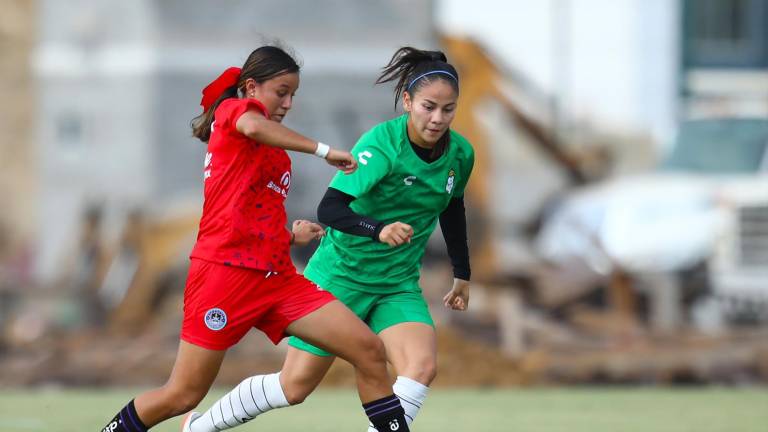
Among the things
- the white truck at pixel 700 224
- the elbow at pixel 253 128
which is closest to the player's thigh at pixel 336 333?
the elbow at pixel 253 128

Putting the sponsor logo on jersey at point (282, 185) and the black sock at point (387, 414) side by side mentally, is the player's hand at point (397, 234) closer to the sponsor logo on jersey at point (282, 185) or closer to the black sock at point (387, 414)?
the sponsor logo on jersey at point (282, 185)

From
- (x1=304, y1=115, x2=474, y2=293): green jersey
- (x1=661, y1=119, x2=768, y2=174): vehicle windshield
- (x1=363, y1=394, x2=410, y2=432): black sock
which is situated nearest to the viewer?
(x1=363, y1=394, x2=410, y2=432): black sock

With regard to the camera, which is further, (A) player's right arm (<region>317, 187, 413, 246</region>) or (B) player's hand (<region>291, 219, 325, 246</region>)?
(B) player's hand (<region>291, 219, 325, 246</region>)

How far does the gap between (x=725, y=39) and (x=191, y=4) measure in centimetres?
681

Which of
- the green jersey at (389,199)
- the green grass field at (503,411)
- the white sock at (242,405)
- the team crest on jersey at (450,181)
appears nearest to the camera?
the green jersey at (389,199)

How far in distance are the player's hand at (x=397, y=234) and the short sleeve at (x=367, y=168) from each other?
16.7 inches

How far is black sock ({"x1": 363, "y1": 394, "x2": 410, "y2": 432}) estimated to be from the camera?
19.9ft

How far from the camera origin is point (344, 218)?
6.14 m

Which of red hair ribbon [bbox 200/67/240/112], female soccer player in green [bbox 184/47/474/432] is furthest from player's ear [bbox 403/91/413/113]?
red hair ribbon [bbox 200/67/240/112]

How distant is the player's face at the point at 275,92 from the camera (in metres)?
5.91

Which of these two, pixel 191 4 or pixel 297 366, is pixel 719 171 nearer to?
pixel 191 4

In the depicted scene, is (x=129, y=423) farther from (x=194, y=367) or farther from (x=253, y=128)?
(x=253, y=128)

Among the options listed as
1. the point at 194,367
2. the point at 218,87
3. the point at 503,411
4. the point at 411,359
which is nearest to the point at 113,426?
the point at 194,367

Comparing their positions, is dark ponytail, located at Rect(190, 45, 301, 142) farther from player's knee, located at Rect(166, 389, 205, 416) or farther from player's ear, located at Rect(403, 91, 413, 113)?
player's knee, located at Rect(166, 389, 205, 416)
